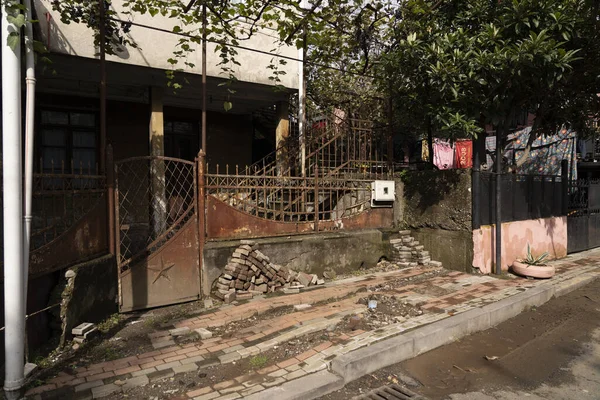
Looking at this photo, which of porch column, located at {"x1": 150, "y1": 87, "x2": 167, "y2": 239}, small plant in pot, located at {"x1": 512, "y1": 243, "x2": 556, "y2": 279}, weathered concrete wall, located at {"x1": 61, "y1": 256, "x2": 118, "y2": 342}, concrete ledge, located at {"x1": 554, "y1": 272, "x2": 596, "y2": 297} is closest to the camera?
weathered concrete wall, located at {"x1": 61, "y1": 256, "x2": 118, "y2": 342}

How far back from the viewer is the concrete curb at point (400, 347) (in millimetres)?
3195

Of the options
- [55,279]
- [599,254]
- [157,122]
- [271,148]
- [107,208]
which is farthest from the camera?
[271,148]

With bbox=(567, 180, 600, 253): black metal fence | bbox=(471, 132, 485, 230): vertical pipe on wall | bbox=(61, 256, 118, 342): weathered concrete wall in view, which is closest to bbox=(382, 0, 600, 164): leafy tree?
bbox=(471, 132, 485, 230): vertical pipe on wall

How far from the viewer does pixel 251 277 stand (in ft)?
19.0

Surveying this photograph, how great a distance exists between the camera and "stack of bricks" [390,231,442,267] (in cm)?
765

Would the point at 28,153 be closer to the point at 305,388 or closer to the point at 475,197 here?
the point at 305,388

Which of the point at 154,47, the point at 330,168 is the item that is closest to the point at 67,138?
the point at 154,47

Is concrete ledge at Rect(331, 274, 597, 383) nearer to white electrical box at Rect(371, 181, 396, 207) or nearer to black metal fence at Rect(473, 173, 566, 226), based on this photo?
black metal fence at Rect(473, 173, 566, 226)

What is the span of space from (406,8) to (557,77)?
127 inches

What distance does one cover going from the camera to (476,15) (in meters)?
6.64

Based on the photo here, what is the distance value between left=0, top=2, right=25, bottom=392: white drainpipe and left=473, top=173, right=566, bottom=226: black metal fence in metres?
6.89

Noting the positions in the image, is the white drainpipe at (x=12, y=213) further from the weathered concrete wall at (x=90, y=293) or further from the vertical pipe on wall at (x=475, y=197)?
the vertical pipe on wall at (x=475, y=197)

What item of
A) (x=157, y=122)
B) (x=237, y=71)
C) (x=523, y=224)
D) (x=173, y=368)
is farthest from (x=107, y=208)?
(x=523, y=224)

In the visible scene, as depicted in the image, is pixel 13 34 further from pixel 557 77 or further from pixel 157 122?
pixel 557 77
